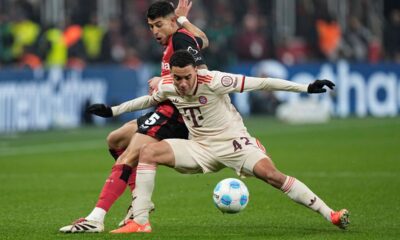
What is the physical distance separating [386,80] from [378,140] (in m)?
6.71

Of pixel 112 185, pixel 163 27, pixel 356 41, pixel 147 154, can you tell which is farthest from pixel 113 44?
pixel 147 154

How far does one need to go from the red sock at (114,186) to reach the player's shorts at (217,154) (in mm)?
452

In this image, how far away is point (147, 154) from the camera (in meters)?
9.76

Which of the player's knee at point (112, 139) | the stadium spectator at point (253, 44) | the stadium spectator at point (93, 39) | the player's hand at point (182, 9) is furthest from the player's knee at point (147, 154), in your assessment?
the stadium spectator at point (253, 44)

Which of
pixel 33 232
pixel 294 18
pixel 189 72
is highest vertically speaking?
pixel 294 18

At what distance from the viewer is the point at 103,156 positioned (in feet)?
62.4

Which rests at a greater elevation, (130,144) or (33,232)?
(130,144)

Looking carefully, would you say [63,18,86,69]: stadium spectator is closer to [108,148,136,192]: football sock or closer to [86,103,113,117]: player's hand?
[108,148,136,192]: football sock

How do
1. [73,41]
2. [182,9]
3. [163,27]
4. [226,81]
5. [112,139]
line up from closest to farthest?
[226,81] → [163,27] → [112,139] → [182,9] → [73,41]

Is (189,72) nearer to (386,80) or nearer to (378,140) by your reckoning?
(378,140)

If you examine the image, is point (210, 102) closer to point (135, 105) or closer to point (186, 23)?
point (135, 105)

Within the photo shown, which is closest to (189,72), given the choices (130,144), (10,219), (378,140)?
(130,144)

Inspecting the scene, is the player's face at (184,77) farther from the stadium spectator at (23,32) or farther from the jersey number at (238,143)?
the stadium spectator at (23,32)

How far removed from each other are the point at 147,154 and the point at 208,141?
0.57 m
